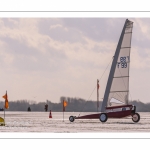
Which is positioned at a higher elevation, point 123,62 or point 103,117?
point 123,62

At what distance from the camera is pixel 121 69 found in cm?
3206

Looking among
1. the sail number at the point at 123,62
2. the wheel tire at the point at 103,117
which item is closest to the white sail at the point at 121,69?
the sail number at the point at 123,62

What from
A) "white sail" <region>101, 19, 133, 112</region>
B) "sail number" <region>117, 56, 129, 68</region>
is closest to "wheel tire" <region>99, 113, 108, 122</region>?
"white sail" <region>101, 19, 133, 112</region>

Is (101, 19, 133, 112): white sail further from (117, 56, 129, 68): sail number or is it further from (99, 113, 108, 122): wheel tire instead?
(99, 113, 108, 122): wheel tire

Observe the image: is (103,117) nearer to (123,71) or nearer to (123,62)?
(123,71)

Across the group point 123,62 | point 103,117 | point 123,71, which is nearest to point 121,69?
point 123,71

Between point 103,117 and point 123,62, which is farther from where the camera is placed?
point 123,62

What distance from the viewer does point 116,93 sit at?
32.3 m

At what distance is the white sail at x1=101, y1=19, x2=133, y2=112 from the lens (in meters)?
32.0

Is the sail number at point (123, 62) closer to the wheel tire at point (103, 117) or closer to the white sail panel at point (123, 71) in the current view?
the white sail panel at point (123, 71)

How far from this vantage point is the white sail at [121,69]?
3198 cm
